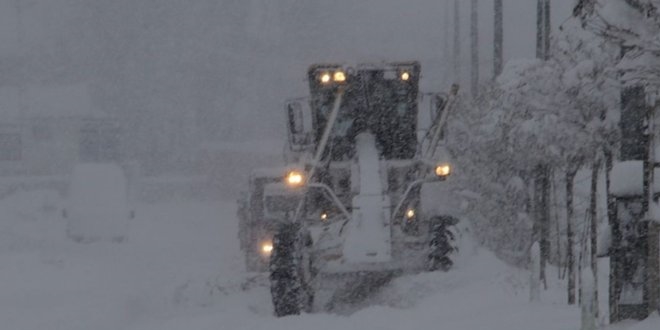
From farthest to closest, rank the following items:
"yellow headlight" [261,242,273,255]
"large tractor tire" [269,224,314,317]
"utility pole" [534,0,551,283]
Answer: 1. "yellow headlight" [261,242,273,255]
2. "utility pole" [534,0,551,283]
3. "large tractor tire" [269,224,314,317]

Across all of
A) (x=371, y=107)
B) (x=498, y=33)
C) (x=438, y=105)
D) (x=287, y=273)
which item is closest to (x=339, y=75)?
(x=371, y=107)

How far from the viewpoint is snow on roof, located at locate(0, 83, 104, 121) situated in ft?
162

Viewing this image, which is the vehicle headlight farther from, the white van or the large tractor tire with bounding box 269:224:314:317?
the white van

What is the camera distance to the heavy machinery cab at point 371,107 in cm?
1600

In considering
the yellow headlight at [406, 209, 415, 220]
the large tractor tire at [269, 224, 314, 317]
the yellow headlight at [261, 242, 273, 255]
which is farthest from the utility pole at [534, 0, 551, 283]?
the yellow headlight at [261, 242, 273, 255]

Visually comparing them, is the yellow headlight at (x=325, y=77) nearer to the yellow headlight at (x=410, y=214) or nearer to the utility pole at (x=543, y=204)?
the yellow headlight at (x=410, y=214)

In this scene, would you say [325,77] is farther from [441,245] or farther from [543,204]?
[543,204]

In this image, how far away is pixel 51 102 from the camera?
165 ft

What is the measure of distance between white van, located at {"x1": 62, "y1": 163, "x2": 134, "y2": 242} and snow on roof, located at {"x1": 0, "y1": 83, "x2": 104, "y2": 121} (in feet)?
77.5

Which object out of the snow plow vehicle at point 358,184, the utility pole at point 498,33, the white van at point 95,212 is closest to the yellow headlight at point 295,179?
the snow plow vehicle at point 358,184

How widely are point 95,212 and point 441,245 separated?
12.9 meters

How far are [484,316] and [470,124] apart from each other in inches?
469

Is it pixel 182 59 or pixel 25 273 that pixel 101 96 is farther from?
pixel 25 273

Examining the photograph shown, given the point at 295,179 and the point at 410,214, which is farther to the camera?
the point at 410,214
